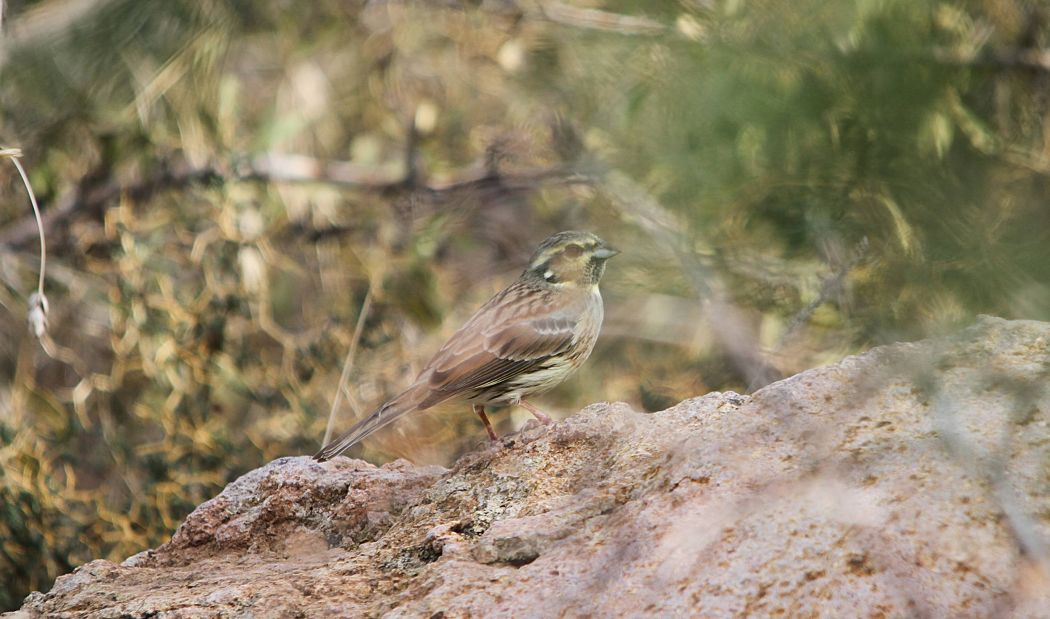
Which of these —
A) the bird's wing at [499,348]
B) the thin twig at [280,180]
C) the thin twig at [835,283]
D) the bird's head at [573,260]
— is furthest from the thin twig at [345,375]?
the thin twig at [835,283]

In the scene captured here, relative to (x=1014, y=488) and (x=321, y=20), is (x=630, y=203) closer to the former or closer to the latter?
(x=1014, y=488)

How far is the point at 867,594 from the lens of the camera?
2.70m

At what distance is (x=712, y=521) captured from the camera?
3047mm

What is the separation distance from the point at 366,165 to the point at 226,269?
1799 mm

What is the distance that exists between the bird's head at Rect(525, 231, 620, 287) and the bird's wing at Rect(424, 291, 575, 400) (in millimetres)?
339

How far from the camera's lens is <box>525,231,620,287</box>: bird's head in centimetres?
649

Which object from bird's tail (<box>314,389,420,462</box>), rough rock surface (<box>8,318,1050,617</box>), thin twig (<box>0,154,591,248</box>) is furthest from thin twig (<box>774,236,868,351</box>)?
thin twig (<box>0,154,591,248</box>)

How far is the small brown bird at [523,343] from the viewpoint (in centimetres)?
585

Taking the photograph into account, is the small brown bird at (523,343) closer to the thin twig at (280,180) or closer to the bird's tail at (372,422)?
the bird's tail at (372,422)

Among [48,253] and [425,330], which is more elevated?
[48,253]

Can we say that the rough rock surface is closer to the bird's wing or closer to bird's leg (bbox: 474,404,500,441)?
bird's leg (bbox: 474,404,500,441)


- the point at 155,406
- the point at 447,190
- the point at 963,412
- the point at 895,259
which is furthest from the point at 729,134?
the point at 447,190

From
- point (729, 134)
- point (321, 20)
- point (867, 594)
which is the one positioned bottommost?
point (321, 20)

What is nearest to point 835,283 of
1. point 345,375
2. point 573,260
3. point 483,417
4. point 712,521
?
point 712,521
